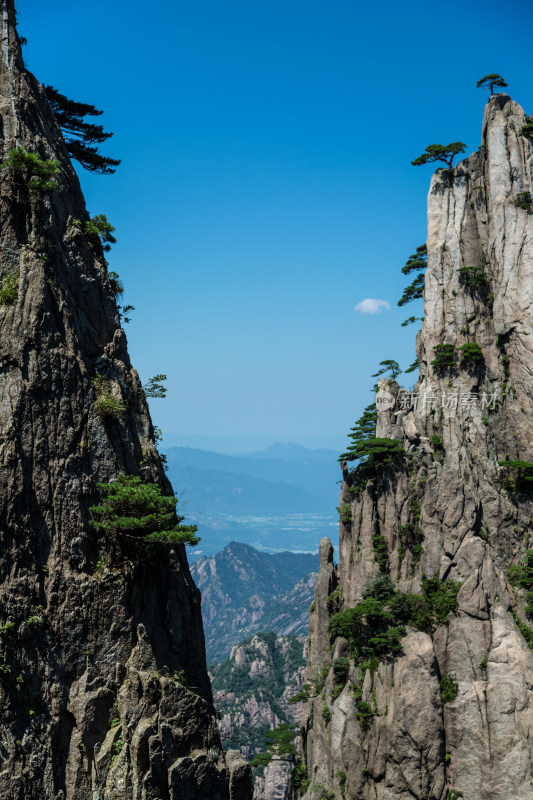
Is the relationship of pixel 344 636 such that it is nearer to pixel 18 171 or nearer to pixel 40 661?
pixel 40 661

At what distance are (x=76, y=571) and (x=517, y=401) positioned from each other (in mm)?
40764

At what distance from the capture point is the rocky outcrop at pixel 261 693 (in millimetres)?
143750

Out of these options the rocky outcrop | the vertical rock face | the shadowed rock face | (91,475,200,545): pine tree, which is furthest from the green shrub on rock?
the rocky outcrop

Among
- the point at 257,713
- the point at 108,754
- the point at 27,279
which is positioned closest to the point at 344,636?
the point at 108,754

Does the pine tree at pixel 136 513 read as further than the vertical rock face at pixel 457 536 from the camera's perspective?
No

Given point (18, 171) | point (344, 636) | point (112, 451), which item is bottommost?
point (344, 636)

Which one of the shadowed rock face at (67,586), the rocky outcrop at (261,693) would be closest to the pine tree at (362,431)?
the shadowed rock face at (67,586)

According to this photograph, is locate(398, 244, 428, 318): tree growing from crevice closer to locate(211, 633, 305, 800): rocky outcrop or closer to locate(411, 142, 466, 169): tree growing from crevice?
locate(411, 142, 466, 169): tree growing from crevice

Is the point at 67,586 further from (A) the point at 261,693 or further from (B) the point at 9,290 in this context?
(A) the point at 261,693

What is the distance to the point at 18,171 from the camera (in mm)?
23125

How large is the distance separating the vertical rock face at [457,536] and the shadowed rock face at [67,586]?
2425cm

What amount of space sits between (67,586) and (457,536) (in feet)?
117

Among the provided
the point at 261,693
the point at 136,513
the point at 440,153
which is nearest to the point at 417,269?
the point at 440,153

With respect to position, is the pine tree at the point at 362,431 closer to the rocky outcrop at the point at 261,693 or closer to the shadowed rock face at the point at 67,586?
the shadowed rock face at the point at 67,586
